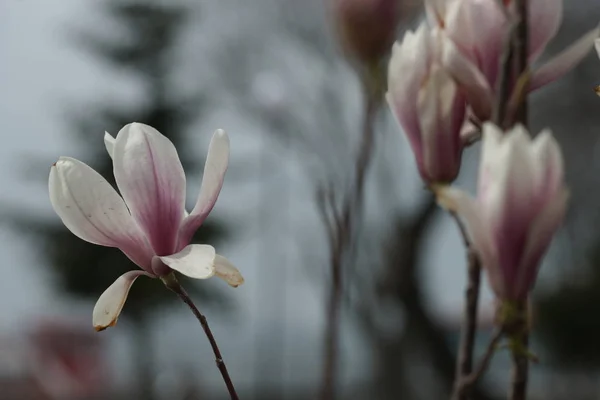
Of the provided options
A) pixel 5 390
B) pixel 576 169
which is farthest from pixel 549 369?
pixel 5 390

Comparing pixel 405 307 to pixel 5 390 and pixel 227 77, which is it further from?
pixel 5 390

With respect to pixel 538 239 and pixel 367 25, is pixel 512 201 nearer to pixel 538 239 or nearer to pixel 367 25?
pixel 538 239

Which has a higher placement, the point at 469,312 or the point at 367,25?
the point at 367,25

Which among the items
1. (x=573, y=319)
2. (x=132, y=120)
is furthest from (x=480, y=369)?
(x=132, y=120)

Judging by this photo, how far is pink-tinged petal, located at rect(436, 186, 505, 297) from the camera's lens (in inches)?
9.3

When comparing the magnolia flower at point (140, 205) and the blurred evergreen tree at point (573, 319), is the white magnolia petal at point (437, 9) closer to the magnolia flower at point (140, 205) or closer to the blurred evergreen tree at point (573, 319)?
the magnolia flower at point (140, 205)

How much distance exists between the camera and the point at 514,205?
23 cm

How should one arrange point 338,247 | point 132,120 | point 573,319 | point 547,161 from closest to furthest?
point 547,161 → point 338,247 → point 573,319 → point 132,120

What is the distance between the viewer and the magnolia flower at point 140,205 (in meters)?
0.28

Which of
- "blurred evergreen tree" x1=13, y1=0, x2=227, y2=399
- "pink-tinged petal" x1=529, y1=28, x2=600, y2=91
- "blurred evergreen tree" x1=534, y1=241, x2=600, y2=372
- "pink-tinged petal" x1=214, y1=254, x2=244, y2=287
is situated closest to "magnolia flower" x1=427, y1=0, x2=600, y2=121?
"pink-tinged petal" x1=529, y1=28, x2=600, y2=91

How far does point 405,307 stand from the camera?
3213 mm

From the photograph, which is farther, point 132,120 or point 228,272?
point 132,120

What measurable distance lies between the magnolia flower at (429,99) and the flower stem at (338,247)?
0.38 feet

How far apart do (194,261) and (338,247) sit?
0.15 m
